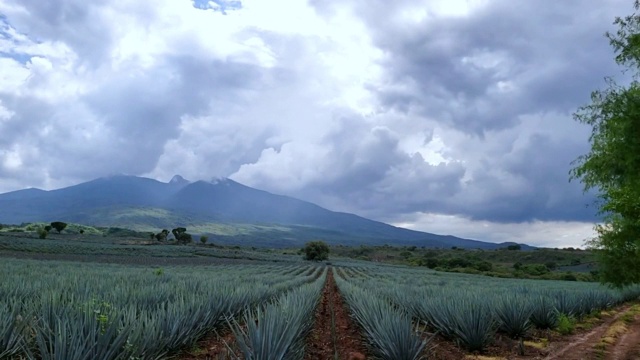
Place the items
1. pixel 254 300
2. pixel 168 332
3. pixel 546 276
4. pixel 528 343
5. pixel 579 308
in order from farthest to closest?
pixel 546 276, pixel 579 308, pixel 254 300, pixel 528 343, pixel 168 332

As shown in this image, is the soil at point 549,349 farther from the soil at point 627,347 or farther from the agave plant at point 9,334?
the agave plant at point 9,334

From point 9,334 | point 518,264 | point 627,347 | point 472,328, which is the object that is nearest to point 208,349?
point 9,334

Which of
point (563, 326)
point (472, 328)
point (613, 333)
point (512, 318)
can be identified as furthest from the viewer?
point (613, 333)

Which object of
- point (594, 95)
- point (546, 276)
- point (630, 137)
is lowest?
point (546, 276)

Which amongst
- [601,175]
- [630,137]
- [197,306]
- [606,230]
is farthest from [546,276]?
Result: [197,306]

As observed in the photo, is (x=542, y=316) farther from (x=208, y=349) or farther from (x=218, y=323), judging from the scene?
(x=208, y=349)

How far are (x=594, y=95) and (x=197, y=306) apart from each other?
14.7 meters

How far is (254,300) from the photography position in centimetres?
1188

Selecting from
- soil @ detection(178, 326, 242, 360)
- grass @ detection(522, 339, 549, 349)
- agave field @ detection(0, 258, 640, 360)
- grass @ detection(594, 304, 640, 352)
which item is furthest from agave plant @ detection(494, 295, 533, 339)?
soil @ detection(178, 326, 242, 360)

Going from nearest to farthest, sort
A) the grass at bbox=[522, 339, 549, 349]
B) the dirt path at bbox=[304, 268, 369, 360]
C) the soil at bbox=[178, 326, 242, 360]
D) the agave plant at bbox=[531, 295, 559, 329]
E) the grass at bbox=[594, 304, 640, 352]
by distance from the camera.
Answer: the soil at bbox=[178, 326, 242, 360] → the dirt path at bbox=[304, 268, 369, 360] → the grass at bbox=[522, 339, 549, 349] → the grass at bbox=[594, 304, 640, 352] → the agave plant at bbox=[531, 295, 559, 329]

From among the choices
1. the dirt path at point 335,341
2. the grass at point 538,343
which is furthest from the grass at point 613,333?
the dirt path at point 335,341

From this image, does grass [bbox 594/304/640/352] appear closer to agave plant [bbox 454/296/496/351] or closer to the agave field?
the agave field

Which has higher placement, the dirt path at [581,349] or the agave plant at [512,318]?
the agave plant at [512,318]

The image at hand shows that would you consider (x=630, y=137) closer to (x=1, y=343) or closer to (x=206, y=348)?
(x=206, y=348)
